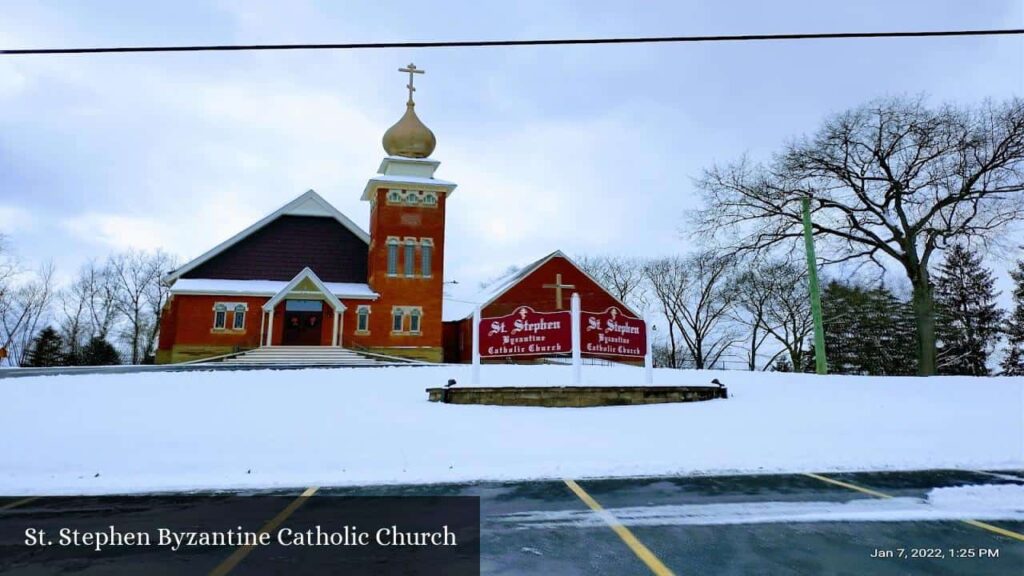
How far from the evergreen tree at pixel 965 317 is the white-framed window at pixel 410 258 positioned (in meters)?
35.9

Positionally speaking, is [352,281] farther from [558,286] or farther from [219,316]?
[558,286]

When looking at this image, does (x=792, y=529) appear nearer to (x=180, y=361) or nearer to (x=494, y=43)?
(x=494, y=43)

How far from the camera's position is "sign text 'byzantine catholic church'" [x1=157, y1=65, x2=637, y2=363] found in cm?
3198

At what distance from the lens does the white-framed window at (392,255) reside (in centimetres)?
3480

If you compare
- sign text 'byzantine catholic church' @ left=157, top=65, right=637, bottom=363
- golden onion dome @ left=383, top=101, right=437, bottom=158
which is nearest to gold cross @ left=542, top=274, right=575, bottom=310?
sign text 'byzantine catholic church' @ left=157, top=65, right=637, bottom=363

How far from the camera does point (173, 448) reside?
340 inches

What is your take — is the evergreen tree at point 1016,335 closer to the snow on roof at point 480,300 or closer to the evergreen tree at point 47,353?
the snow on roof at point 480,300

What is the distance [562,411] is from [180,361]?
26467 mm

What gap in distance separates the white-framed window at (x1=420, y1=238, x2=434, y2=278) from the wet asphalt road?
28886 millimetres

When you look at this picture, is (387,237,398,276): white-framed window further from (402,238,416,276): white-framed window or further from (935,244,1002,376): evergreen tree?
(935,244,1002,376): evergreen tree

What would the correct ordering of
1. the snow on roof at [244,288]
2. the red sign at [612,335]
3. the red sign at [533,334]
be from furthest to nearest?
the snow on roof at [244,288] < the red sign at [612,335] < the red sign at [533,334]

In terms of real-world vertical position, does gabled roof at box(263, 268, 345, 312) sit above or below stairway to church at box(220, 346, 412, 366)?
above

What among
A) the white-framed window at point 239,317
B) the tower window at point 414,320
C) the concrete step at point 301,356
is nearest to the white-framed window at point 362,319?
the tower window at point 414,320

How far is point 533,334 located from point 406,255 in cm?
2314
